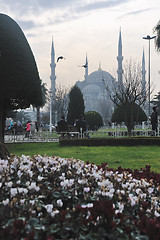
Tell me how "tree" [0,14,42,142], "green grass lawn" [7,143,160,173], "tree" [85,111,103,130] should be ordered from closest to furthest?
"green grass lawn" [7,143,160,173] → "tree" [0,14,42,142] → "tree" [85,111,103,130]

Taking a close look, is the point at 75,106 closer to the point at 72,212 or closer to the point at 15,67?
the point at 15,67

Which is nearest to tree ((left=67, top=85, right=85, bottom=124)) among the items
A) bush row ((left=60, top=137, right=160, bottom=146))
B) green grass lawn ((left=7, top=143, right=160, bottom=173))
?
bush row ((left=60, top=137, right=160, bottom=146))

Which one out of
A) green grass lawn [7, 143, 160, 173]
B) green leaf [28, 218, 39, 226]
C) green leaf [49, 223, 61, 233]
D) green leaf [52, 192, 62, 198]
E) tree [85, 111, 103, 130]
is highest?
tree [85, 111, 103, 130]

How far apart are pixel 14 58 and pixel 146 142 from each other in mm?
6667

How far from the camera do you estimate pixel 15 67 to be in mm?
11234

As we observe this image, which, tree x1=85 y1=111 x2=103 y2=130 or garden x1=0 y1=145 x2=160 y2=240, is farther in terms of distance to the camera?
tree x1=85 y1=111 x2=103 y2=130

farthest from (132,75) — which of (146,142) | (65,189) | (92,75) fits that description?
(92,75)

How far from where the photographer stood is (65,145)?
12.1 metres

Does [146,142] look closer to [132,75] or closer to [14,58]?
[14,58]

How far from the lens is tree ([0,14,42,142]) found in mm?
11094

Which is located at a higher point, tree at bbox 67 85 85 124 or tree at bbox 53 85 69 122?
tree at bbox 53 85 69 122

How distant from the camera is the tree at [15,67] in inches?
Result: 437

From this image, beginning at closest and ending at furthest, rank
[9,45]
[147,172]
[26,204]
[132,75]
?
1. [26,204]
2. [147,172]
3. [9,45]
4. [132,75]

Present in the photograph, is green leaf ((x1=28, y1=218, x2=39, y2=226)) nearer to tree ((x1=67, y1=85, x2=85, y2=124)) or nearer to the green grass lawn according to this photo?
the green grass lawn
